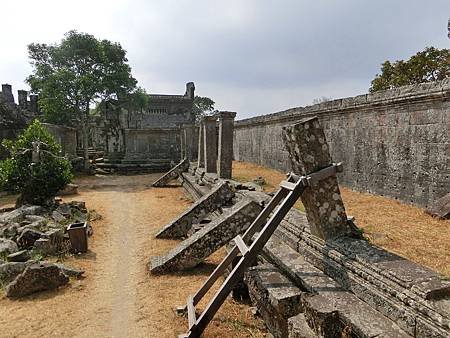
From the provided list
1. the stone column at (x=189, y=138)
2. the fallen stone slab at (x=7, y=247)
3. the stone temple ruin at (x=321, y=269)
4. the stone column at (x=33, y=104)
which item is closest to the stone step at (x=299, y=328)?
the stone temple ruin at (x=321, y=269)

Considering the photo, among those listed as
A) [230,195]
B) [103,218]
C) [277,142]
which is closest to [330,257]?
[230,195]

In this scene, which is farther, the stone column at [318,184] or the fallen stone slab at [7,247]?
the fallen stone slab at [7,247]

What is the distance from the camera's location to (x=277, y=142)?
12898 mm

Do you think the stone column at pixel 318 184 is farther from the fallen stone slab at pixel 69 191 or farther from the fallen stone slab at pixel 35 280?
the fallen stone slab at pixel 69 191

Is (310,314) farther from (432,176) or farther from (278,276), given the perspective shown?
(432,176)

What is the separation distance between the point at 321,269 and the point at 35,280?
12.9 feet

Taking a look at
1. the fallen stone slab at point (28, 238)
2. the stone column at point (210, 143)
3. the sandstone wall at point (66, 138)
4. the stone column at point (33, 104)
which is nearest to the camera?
the fallen stone slab at point (28, 238)

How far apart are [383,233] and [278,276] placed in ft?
5.11

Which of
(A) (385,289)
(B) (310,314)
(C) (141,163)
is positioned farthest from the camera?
(C) (141,163)

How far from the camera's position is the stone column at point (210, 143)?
1102 cm

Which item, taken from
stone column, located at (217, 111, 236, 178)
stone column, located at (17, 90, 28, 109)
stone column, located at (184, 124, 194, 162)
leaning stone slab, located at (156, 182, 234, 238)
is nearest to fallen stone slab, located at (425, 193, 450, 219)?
leaning stone slab, located at (156, 182, 234, 238)

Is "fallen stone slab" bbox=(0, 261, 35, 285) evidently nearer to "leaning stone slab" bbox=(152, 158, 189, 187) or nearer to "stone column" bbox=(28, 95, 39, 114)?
"leaning stone slab" bbox=(152, 158, 189, 187)

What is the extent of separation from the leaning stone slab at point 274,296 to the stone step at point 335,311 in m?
0.15

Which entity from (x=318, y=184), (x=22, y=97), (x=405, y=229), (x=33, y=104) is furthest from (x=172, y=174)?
(x=22, y=97)
